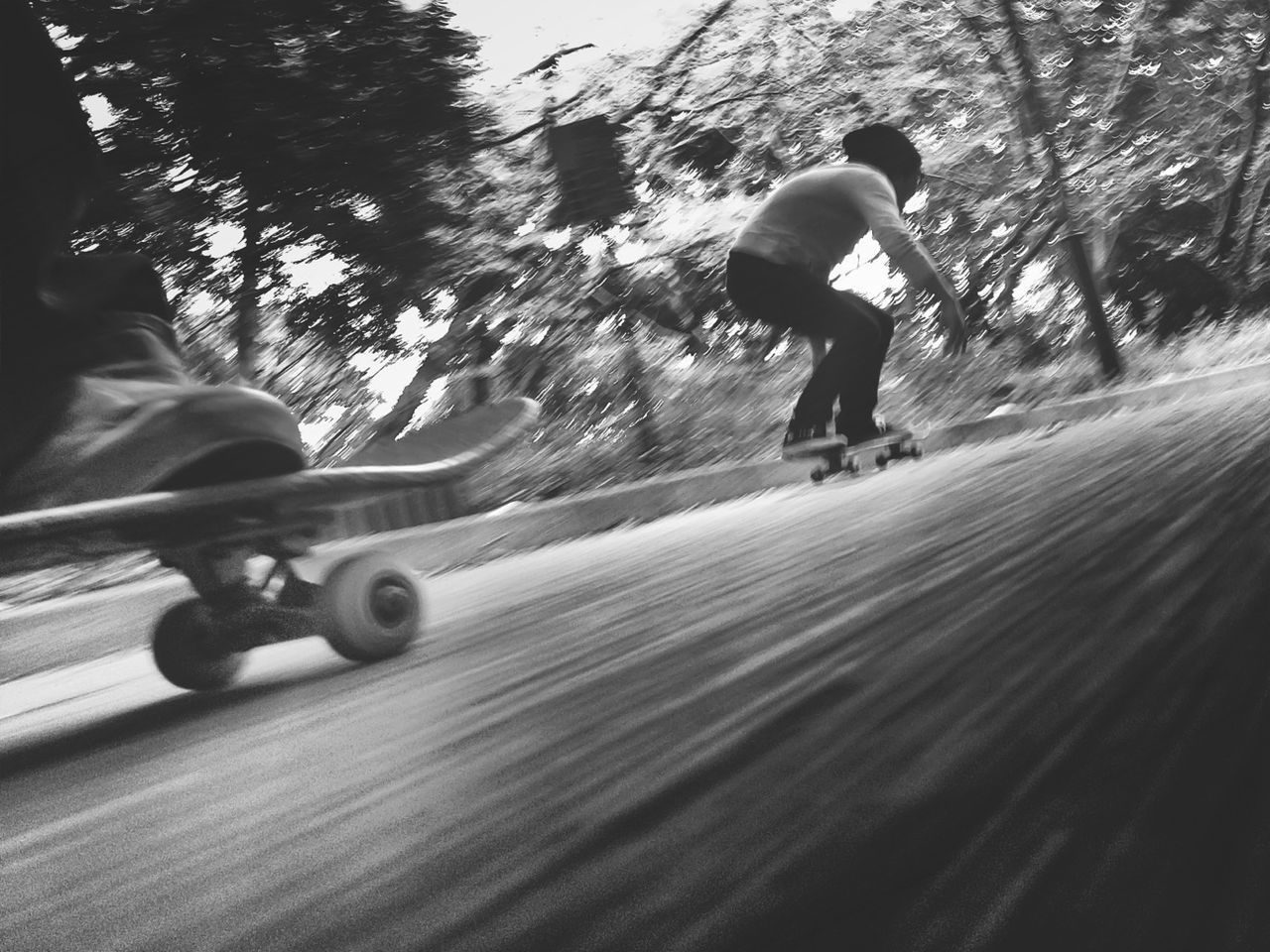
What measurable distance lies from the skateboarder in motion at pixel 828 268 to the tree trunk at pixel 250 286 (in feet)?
5.97

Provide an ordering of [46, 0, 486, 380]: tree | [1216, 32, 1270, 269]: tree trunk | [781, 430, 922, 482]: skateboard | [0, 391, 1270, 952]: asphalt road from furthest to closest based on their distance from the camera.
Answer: [1216, 32, 1270, 269]: tree trunk < [46, 0, 486, 380]: tree < [781, 430, 922, 482]: skateboard < [0, 391, 1270, 952]: asphalt road

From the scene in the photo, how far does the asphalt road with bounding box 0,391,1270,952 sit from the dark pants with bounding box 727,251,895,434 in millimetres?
1252

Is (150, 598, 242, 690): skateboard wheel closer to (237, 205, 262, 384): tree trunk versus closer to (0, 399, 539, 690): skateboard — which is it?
(0, 399, 539, 690): skateboard

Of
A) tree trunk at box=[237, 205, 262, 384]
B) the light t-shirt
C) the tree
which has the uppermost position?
the tree

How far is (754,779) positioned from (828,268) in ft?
6.88

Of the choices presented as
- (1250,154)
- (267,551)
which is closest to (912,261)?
→ (267,551)

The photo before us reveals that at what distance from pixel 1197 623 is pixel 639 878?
0.37 meters

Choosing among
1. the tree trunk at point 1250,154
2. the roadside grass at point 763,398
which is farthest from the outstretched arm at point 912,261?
the tree trunk at point 1250,154

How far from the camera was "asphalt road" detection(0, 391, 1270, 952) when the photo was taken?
0.31 meters

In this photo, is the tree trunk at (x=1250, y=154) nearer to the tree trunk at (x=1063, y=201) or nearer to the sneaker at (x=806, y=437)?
the tree trunk at (x=1063, y=201)

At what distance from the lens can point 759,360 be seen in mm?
4953

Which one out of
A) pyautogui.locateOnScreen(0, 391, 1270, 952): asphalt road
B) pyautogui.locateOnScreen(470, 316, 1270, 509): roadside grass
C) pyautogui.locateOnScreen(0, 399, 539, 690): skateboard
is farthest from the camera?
pyautogui.locateOnScreen(470, 316, 1270, 509): roadside grass

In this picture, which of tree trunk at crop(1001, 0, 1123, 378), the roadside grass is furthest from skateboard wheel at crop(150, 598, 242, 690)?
tree trunk at crop(1001, 0, 1123, 378)

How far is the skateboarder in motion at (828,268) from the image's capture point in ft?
7.49
